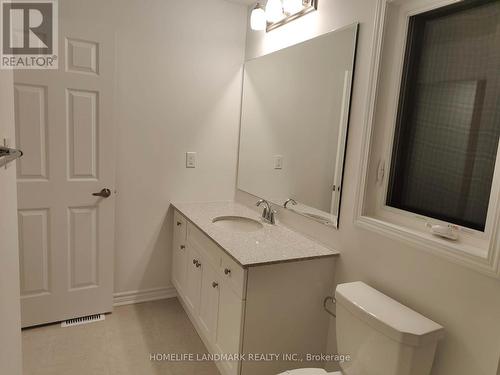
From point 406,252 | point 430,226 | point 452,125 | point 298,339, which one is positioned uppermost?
point 452,125

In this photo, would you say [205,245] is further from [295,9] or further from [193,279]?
[295,9]

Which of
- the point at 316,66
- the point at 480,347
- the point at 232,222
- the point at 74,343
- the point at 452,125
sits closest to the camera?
the point at 480,347

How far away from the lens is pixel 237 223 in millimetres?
2436

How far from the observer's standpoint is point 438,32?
1.40 meters

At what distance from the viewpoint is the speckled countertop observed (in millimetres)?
1644

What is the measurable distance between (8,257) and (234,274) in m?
0.93

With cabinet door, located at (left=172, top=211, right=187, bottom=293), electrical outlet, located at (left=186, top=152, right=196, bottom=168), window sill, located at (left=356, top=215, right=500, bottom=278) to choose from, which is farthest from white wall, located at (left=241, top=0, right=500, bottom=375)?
electrical outlet, located at (left=186, top=152, right=196, bottom=168)

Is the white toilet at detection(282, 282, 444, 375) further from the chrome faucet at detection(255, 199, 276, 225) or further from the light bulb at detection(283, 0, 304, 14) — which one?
the light bulb at detection(283, 0, 304, 14)

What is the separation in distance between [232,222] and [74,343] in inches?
49.4

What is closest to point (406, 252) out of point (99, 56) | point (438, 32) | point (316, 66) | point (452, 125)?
point (452, 125)

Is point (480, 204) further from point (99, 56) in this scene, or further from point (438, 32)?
point (99, 56)

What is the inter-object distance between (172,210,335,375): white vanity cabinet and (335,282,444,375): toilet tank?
0.28 m

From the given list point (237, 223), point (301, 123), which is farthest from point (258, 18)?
point (237, 223)

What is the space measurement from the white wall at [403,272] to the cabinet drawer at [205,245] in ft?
1.75
